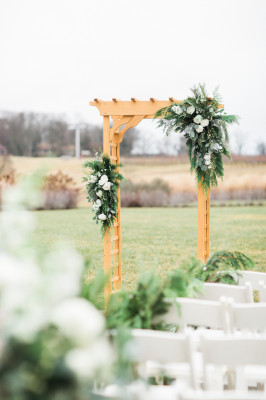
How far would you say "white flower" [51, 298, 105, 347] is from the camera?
1.64 meters

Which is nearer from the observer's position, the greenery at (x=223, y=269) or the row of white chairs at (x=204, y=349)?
the row of white chairs at (x=204, y=349)

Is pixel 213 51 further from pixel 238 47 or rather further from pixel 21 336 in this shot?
pixel 21 336

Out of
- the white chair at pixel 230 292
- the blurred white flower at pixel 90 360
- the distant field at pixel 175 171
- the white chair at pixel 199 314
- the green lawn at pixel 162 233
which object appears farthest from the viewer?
the distant field at pixel 175 171

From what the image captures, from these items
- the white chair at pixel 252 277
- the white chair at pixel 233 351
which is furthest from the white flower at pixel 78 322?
the white chair at pixel 252 277

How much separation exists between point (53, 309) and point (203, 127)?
4637mm

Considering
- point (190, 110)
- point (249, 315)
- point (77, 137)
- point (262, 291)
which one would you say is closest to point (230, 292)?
point (262, 291)

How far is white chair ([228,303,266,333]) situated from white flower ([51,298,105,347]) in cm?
145

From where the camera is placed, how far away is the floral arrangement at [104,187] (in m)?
6.66

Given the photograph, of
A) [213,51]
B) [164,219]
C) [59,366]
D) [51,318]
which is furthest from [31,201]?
[213,51]

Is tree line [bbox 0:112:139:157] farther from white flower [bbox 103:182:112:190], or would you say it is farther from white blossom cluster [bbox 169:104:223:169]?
white blossom cluster [bbox 169:104:223:169]

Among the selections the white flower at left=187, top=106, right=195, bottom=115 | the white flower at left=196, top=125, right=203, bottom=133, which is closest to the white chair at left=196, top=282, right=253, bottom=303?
the white flower at left=196, top=125, right=203, bottom=133

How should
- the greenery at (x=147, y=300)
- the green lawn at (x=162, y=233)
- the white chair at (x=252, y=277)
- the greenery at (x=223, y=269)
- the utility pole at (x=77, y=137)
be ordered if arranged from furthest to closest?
the utility pole at (x=77, y=137)
the green lawn at (x=162, y=233)
the white chair at (x=252, y=277)
the greenery at (x=223, y=269)
the greenery at (x=147, y=300)

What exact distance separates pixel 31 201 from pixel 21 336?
18.8 inches

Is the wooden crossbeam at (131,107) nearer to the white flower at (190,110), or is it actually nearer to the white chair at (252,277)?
the white flower at (190,110)
